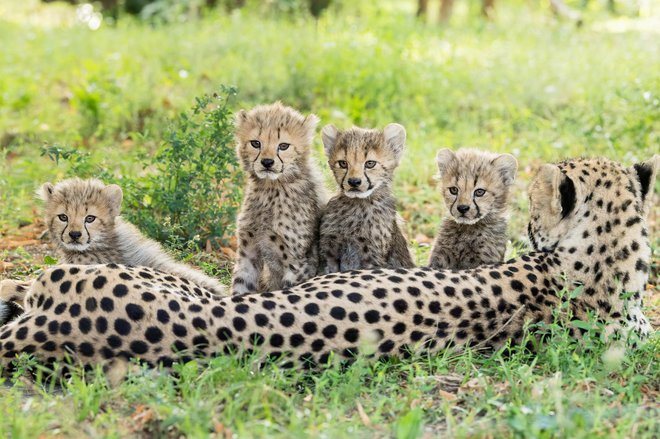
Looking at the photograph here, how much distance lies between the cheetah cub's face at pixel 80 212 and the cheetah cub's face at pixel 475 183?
5.38 ft

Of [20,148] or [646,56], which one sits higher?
[646,56]

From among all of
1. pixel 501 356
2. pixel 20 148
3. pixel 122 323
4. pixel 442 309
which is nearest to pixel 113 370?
pixel 122 323

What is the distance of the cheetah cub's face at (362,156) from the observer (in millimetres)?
4301

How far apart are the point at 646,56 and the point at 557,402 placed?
21.6ft

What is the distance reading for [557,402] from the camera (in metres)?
2.91

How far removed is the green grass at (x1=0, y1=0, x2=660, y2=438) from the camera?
302 centimetres

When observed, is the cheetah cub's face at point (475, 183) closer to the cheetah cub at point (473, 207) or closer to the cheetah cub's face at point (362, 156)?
the cheetah cub at point (473, 207)

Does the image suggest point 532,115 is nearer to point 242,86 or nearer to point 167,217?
point 242,86

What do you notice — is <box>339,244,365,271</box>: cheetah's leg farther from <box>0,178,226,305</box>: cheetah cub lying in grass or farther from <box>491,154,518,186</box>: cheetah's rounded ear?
<box>491,154,518,186</box>: cheetah's rounded ear

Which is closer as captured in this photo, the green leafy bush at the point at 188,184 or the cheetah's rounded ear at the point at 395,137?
the cheetah's rounded ear at the point at 395,137

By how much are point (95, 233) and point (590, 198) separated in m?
2.30

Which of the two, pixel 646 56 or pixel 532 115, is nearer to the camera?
pixel 532 115

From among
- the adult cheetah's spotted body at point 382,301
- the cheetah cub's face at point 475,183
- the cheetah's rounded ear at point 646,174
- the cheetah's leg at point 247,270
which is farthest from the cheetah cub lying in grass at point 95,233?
the cheetah's rounded ear at point 646,174

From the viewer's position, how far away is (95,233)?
429 cm
